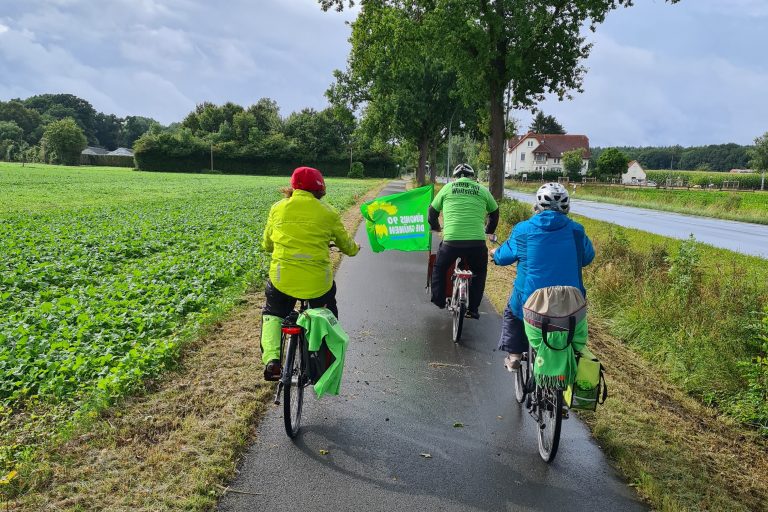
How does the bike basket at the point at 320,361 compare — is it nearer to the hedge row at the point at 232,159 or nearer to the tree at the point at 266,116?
the hedge row at the point at 232,159

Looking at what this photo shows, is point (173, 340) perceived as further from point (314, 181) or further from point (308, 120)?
point (308, 120)

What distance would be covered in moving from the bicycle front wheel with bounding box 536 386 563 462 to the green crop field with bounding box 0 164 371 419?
3541 mm

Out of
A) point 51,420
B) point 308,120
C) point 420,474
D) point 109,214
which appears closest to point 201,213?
point 109,214

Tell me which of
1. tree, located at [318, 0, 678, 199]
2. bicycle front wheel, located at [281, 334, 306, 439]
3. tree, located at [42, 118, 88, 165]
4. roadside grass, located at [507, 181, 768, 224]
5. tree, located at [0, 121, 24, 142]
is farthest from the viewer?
tree, located at [0, 121, 24, 142]

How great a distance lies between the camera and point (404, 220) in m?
7.43

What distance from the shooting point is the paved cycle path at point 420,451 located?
3.46 metres

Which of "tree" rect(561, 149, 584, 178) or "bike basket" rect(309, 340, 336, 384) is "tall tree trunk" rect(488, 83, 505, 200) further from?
"tree" rect(561, 149, 584, 178)

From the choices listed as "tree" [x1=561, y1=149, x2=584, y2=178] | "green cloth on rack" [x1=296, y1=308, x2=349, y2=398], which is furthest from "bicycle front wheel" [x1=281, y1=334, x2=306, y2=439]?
"tree" [x1=561, y1=149, x2=584, y2=178]

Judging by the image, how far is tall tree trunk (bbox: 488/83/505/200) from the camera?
68.6ft

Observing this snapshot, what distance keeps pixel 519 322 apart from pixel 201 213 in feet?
56.2

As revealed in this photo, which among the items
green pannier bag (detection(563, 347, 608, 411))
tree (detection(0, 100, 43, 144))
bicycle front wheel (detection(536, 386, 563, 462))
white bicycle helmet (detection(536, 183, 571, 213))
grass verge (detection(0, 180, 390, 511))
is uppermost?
tree (detection(0, 100, 43, 144))

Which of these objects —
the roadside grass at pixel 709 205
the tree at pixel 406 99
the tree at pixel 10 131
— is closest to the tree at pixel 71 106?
the tree at pixel 10 131

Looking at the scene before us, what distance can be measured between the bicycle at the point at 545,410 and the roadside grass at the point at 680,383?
546mm

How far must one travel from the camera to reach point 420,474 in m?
3.77
